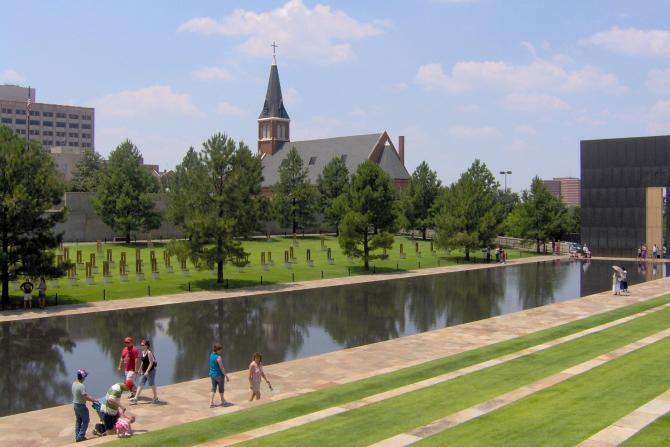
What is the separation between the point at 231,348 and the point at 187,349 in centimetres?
149

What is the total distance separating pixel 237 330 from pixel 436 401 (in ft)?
42.4

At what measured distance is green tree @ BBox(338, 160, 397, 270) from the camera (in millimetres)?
46344

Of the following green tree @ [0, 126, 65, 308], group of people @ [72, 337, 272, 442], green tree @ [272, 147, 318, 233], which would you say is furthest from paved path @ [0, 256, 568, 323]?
green tree @ [272, 147, 318, 233]

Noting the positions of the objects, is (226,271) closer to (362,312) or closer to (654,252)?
(362,312)

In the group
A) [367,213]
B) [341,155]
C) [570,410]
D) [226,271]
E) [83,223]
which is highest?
[341,155]

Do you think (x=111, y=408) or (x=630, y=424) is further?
(x=111, y=408)

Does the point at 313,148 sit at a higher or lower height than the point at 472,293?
higher

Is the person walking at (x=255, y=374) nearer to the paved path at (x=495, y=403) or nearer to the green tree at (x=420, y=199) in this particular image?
the paved path at (x=495, y=403)

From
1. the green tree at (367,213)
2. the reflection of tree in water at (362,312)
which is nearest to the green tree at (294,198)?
the green tree at (367,213)

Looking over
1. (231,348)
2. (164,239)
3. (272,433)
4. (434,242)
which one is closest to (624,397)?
(272,433)

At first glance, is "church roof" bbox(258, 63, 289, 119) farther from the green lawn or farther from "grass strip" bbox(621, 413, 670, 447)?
"grass strip" bbox(621, 413, 670, 447)

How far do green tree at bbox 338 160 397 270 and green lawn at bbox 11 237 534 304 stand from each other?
6.99 feet

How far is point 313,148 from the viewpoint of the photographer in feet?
381

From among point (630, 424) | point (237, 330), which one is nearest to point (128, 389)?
point (630, 424)
